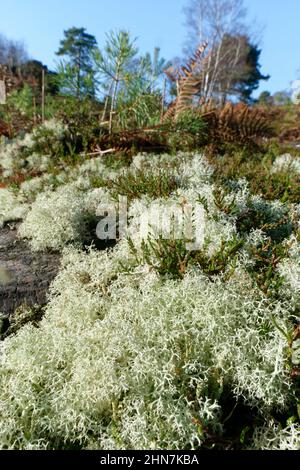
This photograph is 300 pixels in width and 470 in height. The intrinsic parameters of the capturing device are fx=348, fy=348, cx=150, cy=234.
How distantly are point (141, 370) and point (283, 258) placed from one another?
128cm

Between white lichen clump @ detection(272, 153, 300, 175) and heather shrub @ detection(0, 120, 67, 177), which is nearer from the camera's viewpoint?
white lichen clump @ detection(272, 153, 300, 175)

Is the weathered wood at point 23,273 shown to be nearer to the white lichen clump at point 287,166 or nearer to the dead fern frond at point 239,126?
the white lichen clump at point 287,166

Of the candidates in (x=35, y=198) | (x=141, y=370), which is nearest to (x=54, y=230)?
(x=35, y=198)

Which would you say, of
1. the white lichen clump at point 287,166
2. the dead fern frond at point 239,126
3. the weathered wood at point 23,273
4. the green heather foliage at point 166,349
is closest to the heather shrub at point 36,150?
the weathered wood at point 23,273

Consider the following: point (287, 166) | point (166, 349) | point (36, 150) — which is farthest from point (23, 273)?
point (287, 166)

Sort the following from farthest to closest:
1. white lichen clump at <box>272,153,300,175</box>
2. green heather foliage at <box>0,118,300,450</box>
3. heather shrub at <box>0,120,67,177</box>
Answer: heather shrub at <box>0,120,67,177</box> → white lichen clump at <box>272,153,300,175</box> → green heather foliage at <box>0,118,300,450</box>

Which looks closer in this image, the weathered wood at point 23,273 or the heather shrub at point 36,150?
the weathered wood at point 23,273

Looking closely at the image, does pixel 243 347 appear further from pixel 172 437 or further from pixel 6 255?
pixel 6 255

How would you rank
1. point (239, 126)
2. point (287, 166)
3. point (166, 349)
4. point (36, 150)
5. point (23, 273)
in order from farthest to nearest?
point (239, 126), point (36, 150), point (287, 166), point (23, 273), point (166, 349)

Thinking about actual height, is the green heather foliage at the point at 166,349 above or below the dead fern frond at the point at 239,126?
below

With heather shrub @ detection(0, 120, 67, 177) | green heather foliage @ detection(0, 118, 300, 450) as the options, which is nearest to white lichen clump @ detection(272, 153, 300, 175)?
green heather foliage @ detection(0, 118, 300, 450)

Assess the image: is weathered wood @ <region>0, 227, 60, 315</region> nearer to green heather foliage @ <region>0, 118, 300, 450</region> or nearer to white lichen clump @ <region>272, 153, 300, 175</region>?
green heather foliage @ <region>0, 118, 300, 450</region>

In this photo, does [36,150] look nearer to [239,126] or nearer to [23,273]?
[23,273]

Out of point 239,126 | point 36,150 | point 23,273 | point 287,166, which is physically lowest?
point 23,273
